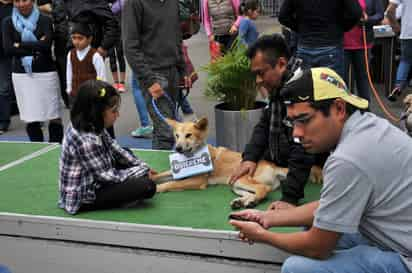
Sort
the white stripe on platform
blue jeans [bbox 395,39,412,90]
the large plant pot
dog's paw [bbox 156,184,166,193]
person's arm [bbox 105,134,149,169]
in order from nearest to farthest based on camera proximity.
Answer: person's arm [bbox 105,134,149,169] < dog's paw [bbox 156,184,166,193] < the white stripe on platform < the large plant pot < blue jeans [bbox 395,39,412,90]

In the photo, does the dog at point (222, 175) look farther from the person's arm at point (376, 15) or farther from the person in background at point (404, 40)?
the person in background at point (404, 40)

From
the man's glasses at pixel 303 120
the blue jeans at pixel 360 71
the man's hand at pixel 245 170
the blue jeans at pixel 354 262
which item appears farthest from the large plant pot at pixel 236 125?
the man's glasses at pixel 303 120

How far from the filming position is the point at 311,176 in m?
4.02

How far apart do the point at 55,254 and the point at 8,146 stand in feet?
7.91

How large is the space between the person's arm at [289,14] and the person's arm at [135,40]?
146 cm

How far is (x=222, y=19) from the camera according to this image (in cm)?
802

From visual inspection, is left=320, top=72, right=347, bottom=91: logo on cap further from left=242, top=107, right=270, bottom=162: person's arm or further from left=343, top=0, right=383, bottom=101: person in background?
left=343, top=0, right=383, bottom=101: person in background

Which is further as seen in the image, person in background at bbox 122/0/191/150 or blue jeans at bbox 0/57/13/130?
blue jeans at bbox 0/57/13/130

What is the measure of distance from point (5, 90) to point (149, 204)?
Answer: 4.78 meters

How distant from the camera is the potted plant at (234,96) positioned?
214 inches

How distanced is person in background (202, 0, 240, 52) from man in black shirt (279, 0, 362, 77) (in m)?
2.63

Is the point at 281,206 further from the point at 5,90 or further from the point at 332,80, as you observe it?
the point at 5,90

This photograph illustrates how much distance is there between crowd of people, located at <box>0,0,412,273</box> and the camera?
2.25 metres

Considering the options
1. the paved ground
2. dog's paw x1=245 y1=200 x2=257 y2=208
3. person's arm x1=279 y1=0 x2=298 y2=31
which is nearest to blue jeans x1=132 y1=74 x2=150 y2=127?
the paved ground
